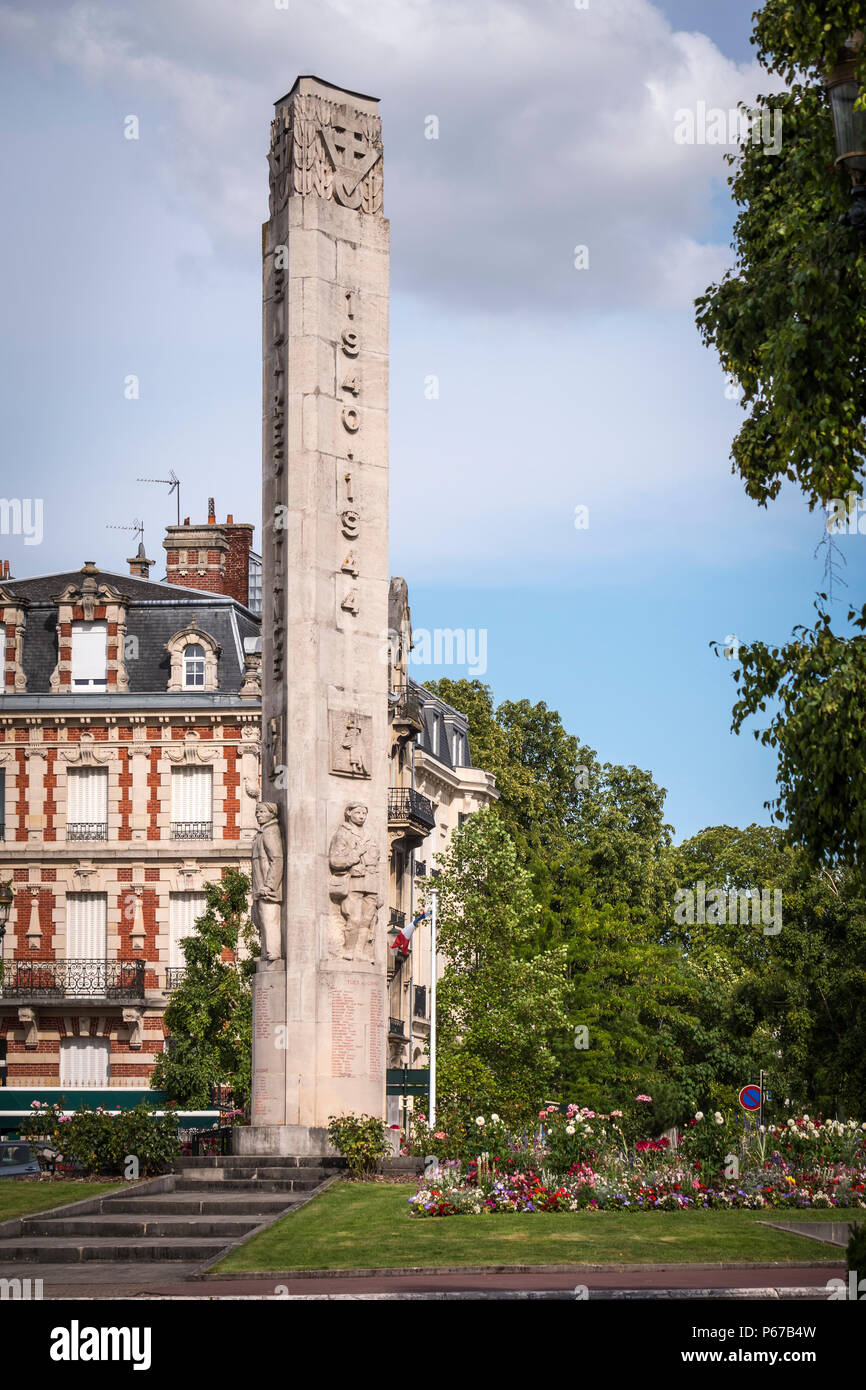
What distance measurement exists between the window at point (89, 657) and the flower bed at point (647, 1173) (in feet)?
114

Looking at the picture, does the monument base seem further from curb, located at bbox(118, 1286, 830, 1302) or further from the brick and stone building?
the brick and stone building

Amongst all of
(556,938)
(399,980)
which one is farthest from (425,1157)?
(399,980)

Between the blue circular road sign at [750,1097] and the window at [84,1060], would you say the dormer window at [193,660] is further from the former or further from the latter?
the blue circular road sign at [750,1097]

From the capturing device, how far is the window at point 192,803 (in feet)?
181

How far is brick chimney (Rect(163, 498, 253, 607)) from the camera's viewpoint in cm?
6278

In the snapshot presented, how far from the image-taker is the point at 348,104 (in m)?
33.0

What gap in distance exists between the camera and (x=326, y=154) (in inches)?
1283

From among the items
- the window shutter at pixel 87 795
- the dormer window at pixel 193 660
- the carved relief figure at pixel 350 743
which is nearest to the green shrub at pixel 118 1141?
Answer: the carved relief figure at pixel 350 743

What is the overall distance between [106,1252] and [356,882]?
36.3 feet

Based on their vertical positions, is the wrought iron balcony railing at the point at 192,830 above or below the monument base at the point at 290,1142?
above

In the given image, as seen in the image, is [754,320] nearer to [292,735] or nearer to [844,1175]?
[844,1175]

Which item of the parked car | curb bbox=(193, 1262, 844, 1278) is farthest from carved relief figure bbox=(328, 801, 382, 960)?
curb bbox=(193, 1262, 844, 1278)

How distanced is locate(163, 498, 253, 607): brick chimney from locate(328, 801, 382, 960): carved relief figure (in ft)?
108

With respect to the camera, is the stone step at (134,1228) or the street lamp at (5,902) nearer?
the stone step at (134,1228)
